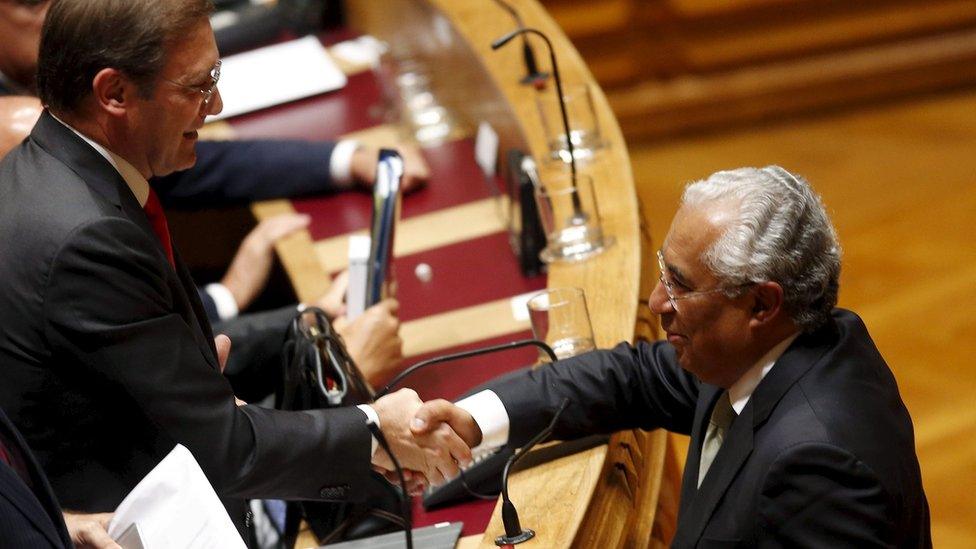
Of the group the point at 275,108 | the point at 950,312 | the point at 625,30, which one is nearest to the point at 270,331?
the point at 275,108

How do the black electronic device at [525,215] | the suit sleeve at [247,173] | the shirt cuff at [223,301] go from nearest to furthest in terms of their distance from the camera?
the black electronic device at [525,215] < the shirt cuff at [223,301] < the suit sleeve at [247,173]

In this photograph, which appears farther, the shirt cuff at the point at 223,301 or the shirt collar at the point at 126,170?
the shirt cuff at the point at 223,301

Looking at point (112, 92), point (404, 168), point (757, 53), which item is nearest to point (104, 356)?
point (112, 92)

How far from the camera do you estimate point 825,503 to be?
1.57m

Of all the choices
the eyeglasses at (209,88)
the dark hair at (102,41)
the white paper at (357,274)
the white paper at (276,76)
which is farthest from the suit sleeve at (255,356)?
the white paper at (276,76)

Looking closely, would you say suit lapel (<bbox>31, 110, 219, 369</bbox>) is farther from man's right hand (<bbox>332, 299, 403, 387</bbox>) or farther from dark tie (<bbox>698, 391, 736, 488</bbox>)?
dark tie (<bbox>698, 391, 736, 488</bbox>)

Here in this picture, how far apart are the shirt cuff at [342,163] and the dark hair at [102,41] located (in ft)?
5.08

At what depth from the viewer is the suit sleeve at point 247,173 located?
3.47m

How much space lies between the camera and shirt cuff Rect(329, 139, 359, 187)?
11.2ft

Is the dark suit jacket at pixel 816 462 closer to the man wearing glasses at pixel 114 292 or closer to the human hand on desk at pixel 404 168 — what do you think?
the man wearing glasses at pixel 114 292

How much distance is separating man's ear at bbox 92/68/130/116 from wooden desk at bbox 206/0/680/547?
0.77 meters

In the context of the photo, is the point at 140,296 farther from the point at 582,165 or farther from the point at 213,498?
the point at 582,165

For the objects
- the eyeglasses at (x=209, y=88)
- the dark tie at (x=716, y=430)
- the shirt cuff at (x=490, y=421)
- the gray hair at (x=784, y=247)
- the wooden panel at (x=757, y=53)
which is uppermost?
the eyeglasses at (x=209, y=88)

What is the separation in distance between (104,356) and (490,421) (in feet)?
2.00
